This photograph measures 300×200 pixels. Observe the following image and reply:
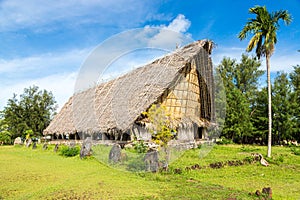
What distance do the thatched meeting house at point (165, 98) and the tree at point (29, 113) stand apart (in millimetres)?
19443

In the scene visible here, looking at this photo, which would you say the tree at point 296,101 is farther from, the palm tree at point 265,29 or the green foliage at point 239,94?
the palm tree at point 265,29

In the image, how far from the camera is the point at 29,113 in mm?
33938

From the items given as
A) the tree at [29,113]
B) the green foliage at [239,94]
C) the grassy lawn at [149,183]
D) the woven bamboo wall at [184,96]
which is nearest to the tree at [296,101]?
the green foliage at [239,94]

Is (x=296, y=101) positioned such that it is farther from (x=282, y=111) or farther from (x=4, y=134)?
(x=4, y=134)

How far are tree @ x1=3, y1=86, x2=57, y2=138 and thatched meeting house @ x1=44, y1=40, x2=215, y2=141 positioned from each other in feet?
63.8

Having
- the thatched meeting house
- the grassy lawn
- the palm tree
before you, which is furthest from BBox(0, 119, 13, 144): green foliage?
the palm tree

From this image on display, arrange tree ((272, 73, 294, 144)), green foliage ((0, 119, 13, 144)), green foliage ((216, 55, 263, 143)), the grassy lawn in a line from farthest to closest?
green foliage ((0, 119, 13, 144)) < green foliage ((216, 55, 263, 143)) < tree ((272, 73, 294, 144)) < the grassy lawn

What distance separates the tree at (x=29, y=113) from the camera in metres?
32.6

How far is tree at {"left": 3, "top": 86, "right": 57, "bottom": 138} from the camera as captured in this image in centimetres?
3262

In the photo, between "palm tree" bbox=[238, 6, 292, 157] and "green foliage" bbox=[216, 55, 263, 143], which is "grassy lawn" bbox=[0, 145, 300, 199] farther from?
"green foliage" bbox=[216, 55, 263, 143]

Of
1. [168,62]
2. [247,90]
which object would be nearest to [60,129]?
[168,62]

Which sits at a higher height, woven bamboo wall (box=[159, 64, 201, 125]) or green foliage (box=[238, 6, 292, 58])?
green foliage (box=[238, 6, 292, 58])

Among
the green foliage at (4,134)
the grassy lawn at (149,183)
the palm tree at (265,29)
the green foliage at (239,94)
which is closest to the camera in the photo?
the grassy lawn at (149,183)

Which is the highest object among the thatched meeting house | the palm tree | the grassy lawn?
the palm tree
